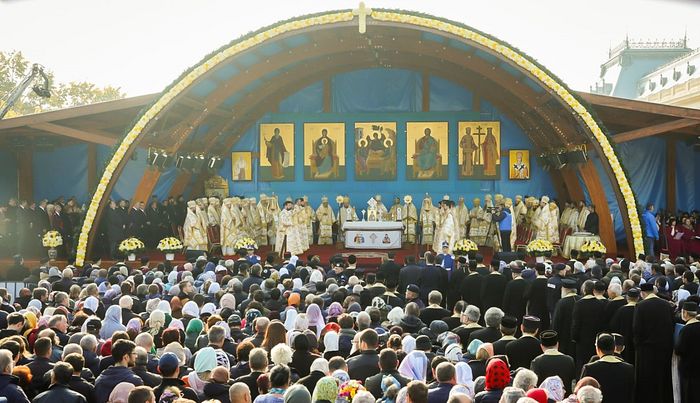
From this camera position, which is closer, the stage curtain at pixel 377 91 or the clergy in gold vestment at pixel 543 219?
the clergy in gold vestment at pixel 543 219

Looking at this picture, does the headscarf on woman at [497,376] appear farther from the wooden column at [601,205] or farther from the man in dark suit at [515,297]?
the wooden column at [601,205]

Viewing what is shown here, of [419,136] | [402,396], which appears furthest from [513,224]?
[402,396]

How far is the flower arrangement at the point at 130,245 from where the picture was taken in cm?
1981

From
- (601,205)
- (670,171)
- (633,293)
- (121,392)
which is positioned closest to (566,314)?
(633,293)

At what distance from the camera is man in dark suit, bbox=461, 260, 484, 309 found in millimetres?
13023

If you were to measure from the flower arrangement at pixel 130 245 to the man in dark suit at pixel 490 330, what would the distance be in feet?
43.3

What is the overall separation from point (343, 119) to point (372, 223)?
6.37 metres

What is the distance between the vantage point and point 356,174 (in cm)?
2691

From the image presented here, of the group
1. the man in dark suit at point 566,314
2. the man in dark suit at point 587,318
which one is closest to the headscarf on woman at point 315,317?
the man in dark suit at point 587,318

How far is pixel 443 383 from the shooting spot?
6469 mm

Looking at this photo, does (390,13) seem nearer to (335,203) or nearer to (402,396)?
(335,203)

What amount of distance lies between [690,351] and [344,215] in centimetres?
1677

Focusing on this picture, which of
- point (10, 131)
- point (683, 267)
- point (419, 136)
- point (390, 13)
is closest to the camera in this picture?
point (683, 267)

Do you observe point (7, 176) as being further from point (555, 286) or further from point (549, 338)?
point (549, 338)
